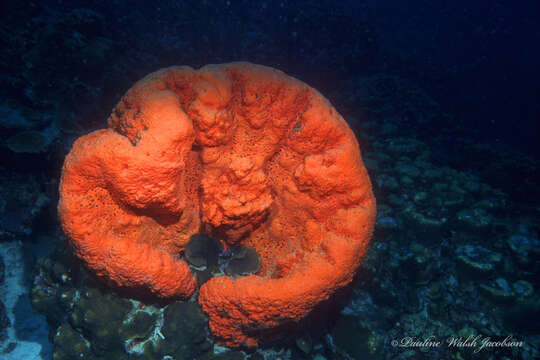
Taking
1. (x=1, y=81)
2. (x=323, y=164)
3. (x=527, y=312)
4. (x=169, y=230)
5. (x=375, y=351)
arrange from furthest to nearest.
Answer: (x=1, y=81) → (x=527, y=312) → (x=375, y=351) → (x=169, y=230) → (x=323, y=164)

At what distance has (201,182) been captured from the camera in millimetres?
2777

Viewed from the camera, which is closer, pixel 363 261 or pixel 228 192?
pixel 228 192

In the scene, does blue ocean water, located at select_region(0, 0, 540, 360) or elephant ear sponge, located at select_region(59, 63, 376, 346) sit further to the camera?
blue ocean water, located at select_region(0, 0, 540, 360)

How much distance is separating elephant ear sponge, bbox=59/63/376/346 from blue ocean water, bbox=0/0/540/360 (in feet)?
1.88

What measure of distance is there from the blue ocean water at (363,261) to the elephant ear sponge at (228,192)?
57cm

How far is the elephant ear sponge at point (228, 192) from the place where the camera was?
7.20 feet

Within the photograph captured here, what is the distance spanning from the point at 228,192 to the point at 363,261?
1712mm

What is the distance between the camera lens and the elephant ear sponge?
2.20 meters

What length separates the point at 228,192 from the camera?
2.68 metres

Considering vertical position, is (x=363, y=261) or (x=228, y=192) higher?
(x=228, y=192)

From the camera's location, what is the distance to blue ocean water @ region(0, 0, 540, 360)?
288 centimetres

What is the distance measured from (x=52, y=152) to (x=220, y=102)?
Result: 4.11 m

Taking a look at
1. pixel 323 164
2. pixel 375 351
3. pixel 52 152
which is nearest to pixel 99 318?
pixel 323 164

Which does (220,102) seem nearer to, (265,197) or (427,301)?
(265,197)
